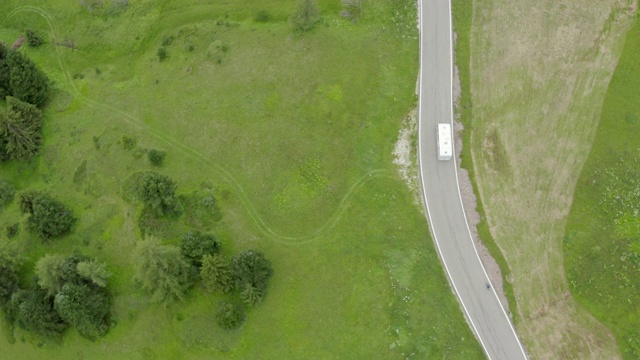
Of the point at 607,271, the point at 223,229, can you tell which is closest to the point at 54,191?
the point at 223,229

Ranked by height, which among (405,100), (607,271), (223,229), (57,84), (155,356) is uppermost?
(57,84)

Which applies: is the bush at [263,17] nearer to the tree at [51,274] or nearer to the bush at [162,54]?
the bush at [162,54]

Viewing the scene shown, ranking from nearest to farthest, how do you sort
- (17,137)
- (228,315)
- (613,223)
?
(228,315)
(613,223)
(17,137)

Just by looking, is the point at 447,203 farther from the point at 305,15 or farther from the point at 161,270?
the point at 161,270

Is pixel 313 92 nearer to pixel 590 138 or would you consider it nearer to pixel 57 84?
pixel 590 138

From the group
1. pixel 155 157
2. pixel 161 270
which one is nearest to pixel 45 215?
pixel 155 157

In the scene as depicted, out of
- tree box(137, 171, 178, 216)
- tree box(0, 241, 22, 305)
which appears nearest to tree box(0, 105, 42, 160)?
tree box(0, 241, 22, 305)
